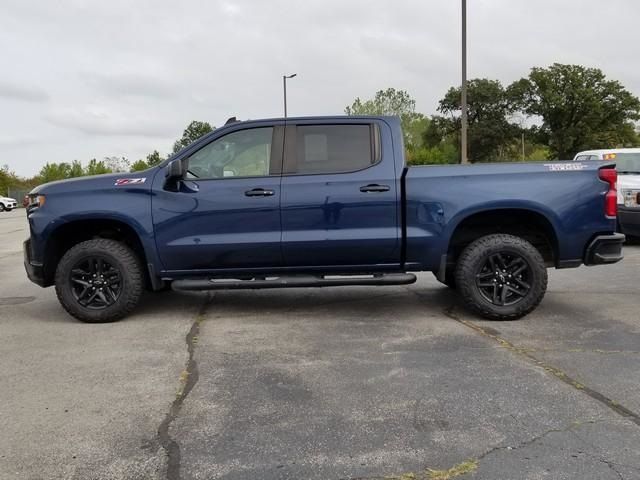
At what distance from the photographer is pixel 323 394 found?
3.77m

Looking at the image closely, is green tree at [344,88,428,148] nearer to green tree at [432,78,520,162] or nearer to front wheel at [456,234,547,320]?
green tree at [432,78,520,162]

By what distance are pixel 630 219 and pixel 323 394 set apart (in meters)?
8.49

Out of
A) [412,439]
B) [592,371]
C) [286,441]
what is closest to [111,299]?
[286,441]

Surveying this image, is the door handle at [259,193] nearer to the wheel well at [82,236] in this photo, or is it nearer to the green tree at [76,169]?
the wheel well at [82,236]

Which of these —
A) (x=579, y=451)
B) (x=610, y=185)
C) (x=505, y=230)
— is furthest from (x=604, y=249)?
(x=579, y=451)

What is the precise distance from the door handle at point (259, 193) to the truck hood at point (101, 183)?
0.95 meters

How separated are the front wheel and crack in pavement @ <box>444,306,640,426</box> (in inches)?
11.0

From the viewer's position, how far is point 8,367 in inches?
175

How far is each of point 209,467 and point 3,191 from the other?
70.5 meters

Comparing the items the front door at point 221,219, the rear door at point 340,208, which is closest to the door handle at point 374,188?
the rear door at point 340,208

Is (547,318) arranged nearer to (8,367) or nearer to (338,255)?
(338,255)

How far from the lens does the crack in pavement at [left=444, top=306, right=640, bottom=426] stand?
3.41 m

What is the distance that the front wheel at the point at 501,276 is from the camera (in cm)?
554

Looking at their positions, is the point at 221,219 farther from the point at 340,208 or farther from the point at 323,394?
the point at 323,394
